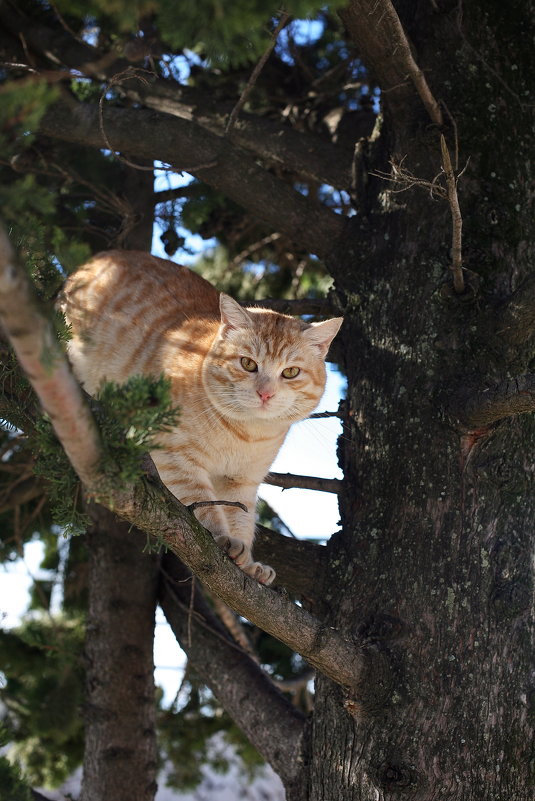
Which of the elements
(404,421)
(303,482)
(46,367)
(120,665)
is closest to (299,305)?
(303,482)

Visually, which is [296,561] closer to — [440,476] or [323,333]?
[440,476]

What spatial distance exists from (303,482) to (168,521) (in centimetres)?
139

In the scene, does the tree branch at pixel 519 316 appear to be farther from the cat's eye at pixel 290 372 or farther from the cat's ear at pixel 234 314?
the cat's ear at pixel 234 314

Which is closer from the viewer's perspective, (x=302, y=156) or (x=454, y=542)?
(x=454, y=542)

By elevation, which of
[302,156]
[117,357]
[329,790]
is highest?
[302,156]

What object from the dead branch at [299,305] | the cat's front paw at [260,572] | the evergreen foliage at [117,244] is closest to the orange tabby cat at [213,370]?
the cat's front paw at [260,572]

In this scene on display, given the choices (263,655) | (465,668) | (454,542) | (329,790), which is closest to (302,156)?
(454,542)

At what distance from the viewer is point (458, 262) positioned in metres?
2.99

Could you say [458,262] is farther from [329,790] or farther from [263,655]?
[263,655]

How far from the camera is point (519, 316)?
9.71 feet

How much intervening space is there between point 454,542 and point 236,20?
1992 mm

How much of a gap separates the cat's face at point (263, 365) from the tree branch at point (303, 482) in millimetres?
252

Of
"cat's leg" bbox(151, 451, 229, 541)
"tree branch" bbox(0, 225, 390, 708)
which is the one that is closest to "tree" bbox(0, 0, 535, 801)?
"tree branch" bbox(0, 225, 390, 708)

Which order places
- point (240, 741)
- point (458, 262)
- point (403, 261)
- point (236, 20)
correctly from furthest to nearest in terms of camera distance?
1. point (240, 741)
2. point (403, 261)
3. point (458, 262)
4. point (236, 20)
